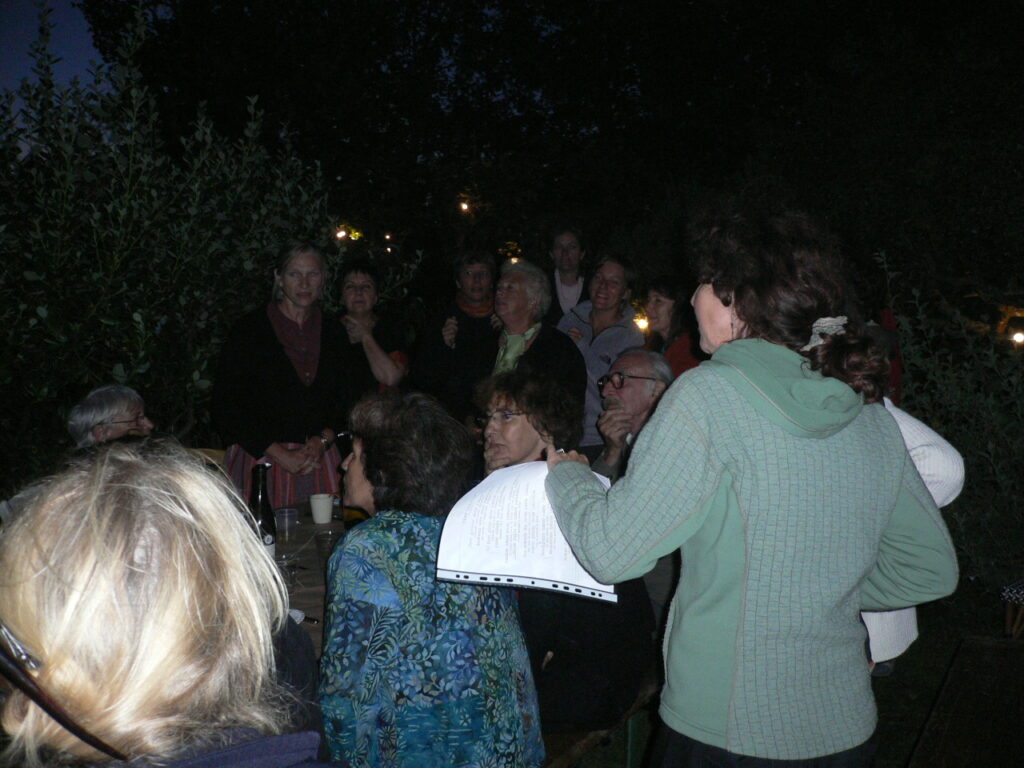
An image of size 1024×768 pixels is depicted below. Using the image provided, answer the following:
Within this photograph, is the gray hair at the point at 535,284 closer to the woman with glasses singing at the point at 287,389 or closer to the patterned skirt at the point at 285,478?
the woman with glasses singing at the point at 287,389

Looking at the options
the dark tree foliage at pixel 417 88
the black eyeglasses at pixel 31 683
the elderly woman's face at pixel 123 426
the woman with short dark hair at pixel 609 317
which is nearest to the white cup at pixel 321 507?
the elderly woman's face at pixel 123 426

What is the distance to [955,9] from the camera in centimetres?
1446

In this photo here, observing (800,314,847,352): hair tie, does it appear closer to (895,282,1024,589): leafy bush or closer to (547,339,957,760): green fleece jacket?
(547,339,957,760): green fleece jacket

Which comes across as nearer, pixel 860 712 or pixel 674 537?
pixel 674 537

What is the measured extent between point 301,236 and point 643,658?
4.71m

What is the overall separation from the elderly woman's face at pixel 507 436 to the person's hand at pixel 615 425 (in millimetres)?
397

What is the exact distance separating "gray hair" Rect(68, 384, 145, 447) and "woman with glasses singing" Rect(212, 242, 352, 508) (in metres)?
0.77

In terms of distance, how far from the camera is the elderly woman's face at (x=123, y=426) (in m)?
3.64

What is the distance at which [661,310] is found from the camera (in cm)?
520

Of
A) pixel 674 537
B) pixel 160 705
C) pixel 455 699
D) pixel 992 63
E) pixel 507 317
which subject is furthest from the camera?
pixel 992 63

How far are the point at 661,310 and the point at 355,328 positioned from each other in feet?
5.93

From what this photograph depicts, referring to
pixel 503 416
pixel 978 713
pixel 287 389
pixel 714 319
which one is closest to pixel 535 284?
pixel 287 389

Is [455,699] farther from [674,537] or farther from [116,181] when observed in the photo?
[116,181]

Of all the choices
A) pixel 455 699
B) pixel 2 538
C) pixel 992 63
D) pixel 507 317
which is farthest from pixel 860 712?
pixel 992 63
